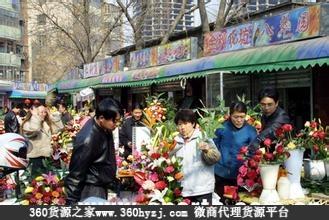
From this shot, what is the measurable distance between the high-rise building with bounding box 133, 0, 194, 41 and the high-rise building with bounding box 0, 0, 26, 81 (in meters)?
28.5

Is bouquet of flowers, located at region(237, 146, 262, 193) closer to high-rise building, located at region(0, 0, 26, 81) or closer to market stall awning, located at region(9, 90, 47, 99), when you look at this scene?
market stall awning, located at region(9, 90, 47, 99)

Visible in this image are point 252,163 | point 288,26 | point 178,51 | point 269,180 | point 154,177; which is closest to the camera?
point 154,177

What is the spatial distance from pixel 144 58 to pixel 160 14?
5862mm

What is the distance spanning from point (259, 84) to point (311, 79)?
203 cm

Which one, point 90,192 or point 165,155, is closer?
point 90,192

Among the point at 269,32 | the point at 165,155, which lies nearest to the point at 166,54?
the point at 269,32

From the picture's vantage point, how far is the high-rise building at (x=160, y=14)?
23817 millimetres

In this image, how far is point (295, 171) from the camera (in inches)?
187

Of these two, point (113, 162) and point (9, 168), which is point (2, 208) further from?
point (9, 168)

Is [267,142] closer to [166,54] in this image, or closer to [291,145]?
[291,145]

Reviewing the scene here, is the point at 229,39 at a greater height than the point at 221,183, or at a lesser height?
greater

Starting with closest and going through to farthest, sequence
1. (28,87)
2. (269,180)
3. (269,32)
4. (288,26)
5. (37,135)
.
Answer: (269,180) → (37,135) → (288,26) → (269,32) → (28,87)

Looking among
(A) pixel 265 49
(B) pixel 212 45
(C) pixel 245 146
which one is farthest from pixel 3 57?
(C) pixel 245 146

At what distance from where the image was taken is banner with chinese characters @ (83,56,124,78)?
74.8ft
